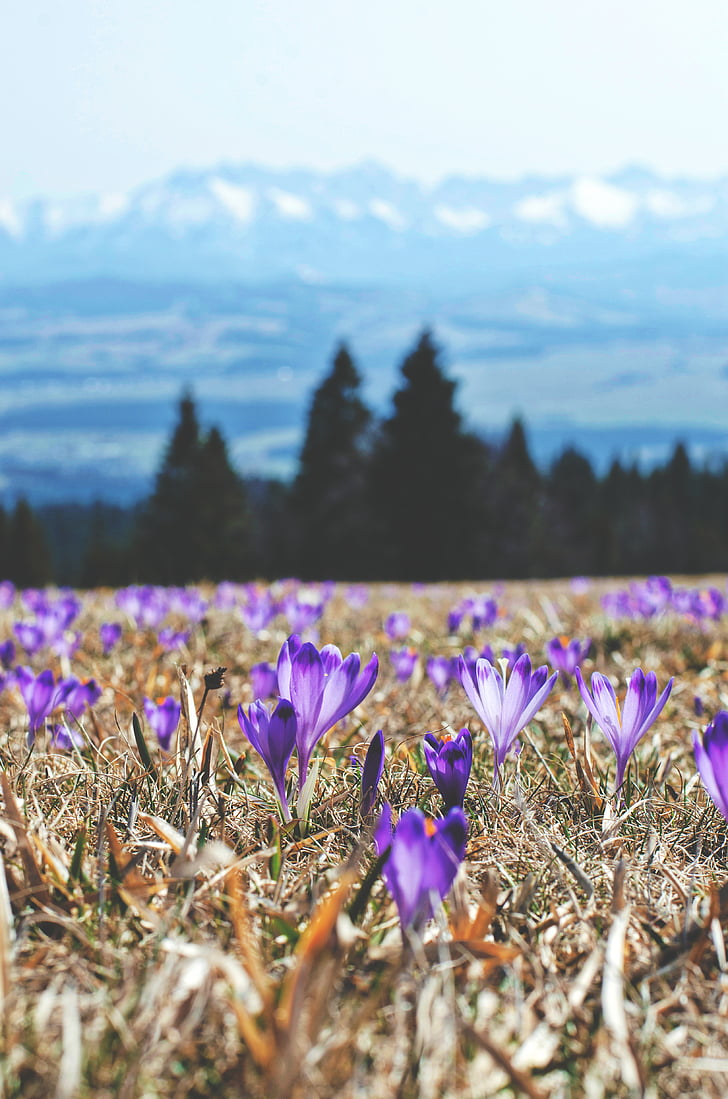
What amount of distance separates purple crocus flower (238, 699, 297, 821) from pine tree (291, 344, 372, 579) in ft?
126

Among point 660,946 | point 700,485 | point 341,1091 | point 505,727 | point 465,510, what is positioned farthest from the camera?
point 700,485

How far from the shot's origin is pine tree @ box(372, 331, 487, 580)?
136ft

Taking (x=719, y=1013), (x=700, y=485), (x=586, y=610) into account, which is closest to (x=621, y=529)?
(x=700, y=485)

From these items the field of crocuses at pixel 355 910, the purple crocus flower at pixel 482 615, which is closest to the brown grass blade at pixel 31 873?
the field of crocuses at pixel 355 910

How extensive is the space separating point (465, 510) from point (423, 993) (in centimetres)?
4094

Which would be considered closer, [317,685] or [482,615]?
[317,685]

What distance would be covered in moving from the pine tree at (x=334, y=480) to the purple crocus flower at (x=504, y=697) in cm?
3809

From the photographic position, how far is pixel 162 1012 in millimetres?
1058

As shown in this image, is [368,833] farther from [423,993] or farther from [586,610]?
[586,610]

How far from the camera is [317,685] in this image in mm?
1535

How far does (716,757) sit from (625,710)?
34cm

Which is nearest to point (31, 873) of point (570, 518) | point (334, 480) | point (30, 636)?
point (30, 636)

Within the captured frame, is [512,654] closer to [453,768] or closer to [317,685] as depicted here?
[453,768]

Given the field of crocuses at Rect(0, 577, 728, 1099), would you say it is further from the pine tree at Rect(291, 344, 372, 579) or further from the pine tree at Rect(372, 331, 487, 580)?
the pine tree at Rect(372, 331, 487, 580)
